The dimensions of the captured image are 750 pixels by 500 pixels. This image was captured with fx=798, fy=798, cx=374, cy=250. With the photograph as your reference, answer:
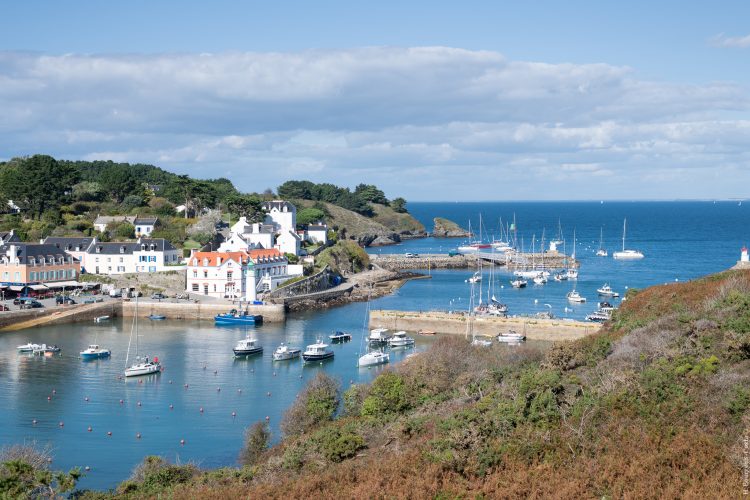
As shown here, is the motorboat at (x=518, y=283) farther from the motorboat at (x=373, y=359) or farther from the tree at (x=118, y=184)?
the tree at (x=118, y=184)

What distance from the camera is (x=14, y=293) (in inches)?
2532

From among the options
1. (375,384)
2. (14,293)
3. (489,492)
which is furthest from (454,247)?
(489,492)

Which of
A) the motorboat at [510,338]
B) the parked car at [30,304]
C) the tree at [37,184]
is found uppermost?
the tree at [37,184]

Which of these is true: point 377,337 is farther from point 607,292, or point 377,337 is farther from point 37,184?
point 37,184

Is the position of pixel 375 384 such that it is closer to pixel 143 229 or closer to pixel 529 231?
pixel 143 229

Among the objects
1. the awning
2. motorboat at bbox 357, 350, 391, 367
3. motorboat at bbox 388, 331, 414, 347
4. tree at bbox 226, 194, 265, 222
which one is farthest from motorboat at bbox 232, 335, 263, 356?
tree at bbox 226, 194, 265, 222

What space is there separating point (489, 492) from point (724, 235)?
14980cm

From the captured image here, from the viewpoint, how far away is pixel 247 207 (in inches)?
3607

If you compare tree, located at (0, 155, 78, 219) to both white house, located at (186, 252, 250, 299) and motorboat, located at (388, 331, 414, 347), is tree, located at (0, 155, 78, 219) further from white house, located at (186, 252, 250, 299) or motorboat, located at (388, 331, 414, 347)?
motorboat, located at (388, 331, 414, 347)

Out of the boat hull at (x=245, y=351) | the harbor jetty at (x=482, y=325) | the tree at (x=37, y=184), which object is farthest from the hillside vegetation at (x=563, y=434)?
the tree at (x=37, y=184)

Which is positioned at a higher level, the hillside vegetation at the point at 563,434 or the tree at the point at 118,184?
the tree at the point at 118,184

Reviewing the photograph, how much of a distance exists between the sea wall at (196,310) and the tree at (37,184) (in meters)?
32.7

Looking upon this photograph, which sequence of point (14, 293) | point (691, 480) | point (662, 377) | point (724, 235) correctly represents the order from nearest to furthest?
Result: point (691, 480) → point (662, 377) → point (14, 293) → point (724, 235)

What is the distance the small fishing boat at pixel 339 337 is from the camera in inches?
2080
